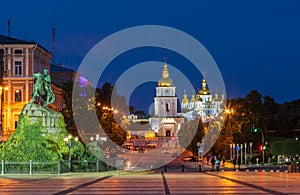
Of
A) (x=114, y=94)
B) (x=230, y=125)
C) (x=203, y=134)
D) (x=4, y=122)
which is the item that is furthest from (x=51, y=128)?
(x=203, y=134)

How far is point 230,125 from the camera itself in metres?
98.8

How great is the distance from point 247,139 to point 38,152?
1995 inches

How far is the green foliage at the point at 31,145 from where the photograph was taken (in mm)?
46375

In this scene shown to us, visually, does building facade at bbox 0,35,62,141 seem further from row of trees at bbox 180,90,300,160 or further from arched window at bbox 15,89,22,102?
row of trees at bbox 180,90,300,160

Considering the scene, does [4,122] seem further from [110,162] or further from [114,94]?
[110,162]

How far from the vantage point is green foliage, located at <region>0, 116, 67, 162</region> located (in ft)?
152

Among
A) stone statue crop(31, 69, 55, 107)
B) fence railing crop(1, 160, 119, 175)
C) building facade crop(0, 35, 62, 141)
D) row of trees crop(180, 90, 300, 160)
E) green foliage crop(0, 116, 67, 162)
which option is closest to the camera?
fence railing crop(1, 160, 119, 175)

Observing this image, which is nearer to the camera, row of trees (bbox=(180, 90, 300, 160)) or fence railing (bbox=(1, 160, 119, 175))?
fence railing (bbox=(1, 160, 119, 175))

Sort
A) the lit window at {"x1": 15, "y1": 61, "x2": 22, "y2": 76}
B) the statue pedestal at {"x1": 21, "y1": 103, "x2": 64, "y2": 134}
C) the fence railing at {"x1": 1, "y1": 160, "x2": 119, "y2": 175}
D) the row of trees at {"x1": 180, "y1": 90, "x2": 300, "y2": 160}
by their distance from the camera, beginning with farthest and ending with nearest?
the row of trees at {"x1": 180, "y1": 90, "x2": 300, "y2": 160} → the lit window at {"x1": 15, "y1": 61, "x2": 22, "y2": 76} → the statue pedestal at {"x1": 21, "y1": 103, "x2": 64, "y2": 134} → the fence railing at {"x1": 1, "y1": 160, "x2": 119, "y2": 175}

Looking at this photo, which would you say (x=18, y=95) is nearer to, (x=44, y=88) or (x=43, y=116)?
(x=44, y=88)

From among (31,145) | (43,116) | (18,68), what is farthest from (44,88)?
(18,68)

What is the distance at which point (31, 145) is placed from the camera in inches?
1832

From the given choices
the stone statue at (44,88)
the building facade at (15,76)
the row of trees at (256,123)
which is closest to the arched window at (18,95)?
the building facade at (15,76)

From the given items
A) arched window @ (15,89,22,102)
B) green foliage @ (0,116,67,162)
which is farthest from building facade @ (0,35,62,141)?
green foliage @ (0,116,67,162)
